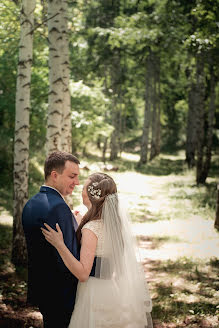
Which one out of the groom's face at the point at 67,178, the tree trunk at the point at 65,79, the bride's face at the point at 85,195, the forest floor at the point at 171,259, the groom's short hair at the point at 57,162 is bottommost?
the forest floor at the point at 171,259

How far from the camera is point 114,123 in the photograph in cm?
2862

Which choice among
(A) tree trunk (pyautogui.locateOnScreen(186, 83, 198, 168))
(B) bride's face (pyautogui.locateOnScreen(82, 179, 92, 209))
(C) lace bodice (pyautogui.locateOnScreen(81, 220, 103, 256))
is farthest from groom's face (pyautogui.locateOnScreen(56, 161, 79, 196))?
(A) tree trunk (pyautogui.locateOnScreen(186, 83, 198, 168))

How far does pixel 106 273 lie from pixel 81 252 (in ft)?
1.44

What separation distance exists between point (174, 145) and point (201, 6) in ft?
97.0

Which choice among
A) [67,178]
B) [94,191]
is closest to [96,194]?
[94,191]

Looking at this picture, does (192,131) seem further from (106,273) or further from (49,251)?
(49,251)

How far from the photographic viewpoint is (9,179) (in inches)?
567

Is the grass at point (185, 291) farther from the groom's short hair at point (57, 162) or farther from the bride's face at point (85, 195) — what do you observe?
the groom's short hair at point (57, 162)

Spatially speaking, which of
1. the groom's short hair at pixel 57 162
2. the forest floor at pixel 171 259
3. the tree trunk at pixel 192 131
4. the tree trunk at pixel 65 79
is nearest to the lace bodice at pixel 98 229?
the groom's short hair at pixel 57 162

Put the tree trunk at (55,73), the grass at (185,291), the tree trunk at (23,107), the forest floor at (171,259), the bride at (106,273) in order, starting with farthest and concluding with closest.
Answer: the tree trunk at (55,73) < the tree trunk at (23,107) < the forest floor at (171,259) < the grass at (185,291) < the bride at (106,273)

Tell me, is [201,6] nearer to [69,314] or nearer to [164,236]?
[164,236]

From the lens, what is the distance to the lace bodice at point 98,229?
313 cm

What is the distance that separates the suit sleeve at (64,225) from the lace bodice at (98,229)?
20 centimetres

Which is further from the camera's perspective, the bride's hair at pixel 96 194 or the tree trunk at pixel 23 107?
the tree trunk at pixel 23 107
